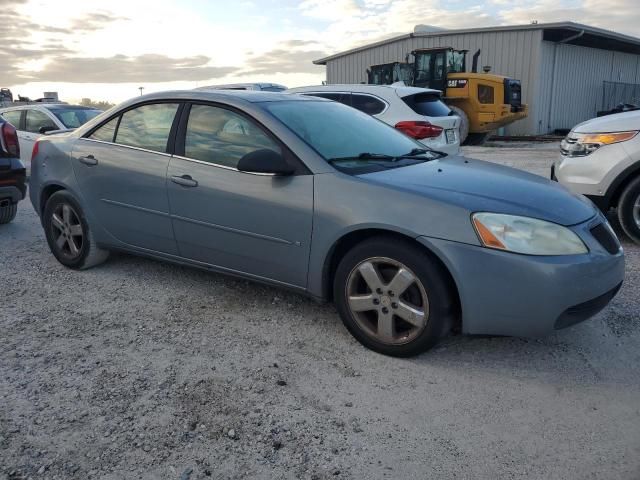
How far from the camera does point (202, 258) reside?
13.0 ft

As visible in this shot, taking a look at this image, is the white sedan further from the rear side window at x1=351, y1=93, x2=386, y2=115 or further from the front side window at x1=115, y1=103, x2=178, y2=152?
the front side window at x1=115, y1=103, x2=178, y2=152

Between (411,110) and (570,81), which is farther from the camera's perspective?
(570,81)

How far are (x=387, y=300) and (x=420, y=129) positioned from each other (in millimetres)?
5458

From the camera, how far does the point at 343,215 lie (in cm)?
326

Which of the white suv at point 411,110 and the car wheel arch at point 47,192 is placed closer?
the car wheel arch at point 47,192

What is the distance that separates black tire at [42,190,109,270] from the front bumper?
9.80ft

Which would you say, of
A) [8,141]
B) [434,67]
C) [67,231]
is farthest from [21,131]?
[434,67]

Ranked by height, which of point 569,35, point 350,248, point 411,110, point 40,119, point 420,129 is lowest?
point 350,248

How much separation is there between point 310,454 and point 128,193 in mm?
2618

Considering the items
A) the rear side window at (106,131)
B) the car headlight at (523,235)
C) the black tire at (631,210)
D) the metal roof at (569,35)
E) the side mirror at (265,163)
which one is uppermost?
the metal roof at (569,35)

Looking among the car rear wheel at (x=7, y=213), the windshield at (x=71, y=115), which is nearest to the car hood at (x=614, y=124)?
the car rear wheel at (x=7, y=213)

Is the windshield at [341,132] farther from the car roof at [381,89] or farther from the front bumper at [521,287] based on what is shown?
the car roof at [381,89]

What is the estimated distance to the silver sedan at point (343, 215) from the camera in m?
2.95

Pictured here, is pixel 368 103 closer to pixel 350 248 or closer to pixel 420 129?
pixel 420 129
